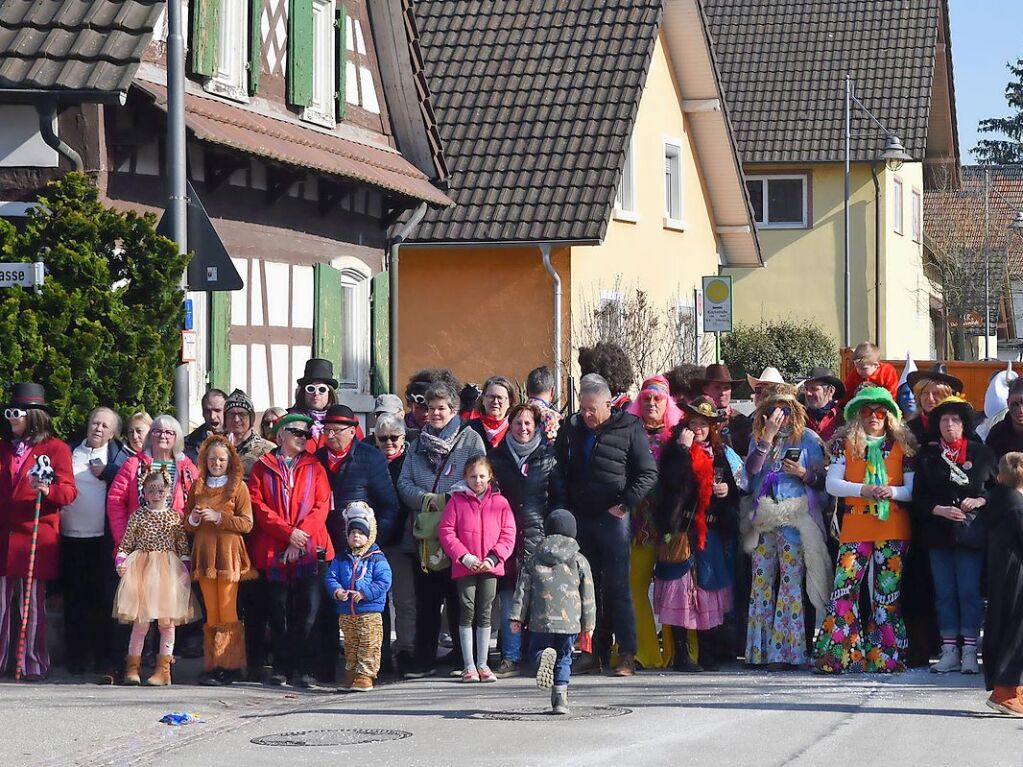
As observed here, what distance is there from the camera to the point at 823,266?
43125mm

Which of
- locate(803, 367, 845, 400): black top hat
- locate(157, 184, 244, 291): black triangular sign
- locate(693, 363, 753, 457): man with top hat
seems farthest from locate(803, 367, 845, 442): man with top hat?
locate(157, 184, 244, 291): black triangular sign

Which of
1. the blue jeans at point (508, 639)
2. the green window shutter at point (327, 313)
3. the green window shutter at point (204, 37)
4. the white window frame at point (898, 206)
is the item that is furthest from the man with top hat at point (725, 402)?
the white window frame at point (898, 206)

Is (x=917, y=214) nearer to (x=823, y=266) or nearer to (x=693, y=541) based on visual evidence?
(x=823, y=266)

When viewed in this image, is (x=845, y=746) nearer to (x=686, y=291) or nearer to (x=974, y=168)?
(x=686, y=291)

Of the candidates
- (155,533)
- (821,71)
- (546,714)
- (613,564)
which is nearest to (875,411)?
(613,564)

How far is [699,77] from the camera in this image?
32344 millimetres

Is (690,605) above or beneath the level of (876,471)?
beneath

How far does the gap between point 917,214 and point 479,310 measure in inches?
895

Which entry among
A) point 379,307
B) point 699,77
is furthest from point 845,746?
point 699,77

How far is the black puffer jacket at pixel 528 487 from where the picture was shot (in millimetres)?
12570

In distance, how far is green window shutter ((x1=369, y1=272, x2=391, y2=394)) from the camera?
72.0ft

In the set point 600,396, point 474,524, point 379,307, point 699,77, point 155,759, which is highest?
point 699,77

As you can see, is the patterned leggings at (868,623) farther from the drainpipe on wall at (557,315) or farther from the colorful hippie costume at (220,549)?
the drainpipe on wall at (557,315)

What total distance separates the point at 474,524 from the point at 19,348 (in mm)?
3403
